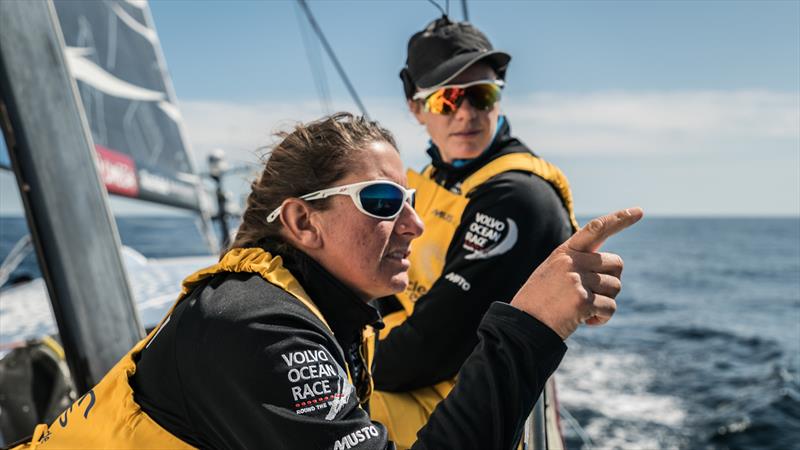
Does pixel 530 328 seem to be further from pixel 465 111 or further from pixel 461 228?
pixel 465 111

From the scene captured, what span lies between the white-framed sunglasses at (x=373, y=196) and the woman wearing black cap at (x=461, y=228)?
0.59 m

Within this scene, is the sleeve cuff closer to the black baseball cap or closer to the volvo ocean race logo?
the volvo ocean race logo

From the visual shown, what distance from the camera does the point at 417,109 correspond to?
282 cm

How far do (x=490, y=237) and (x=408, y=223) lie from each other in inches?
21.3

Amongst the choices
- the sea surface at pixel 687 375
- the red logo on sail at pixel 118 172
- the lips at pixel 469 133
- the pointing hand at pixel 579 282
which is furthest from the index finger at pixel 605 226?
the red logo on sail at pixel 118 172

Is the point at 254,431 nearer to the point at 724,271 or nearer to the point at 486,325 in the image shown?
the point at 486,325

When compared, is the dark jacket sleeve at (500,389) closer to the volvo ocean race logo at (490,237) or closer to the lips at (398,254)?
the lips at (398,254)

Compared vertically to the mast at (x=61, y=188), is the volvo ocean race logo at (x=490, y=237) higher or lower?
lower

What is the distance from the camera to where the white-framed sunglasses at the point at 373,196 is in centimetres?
146

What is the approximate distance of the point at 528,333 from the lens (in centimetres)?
115

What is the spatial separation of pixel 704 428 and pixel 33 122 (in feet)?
32.7

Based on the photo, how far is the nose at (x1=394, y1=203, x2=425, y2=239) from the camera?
153 centimetres

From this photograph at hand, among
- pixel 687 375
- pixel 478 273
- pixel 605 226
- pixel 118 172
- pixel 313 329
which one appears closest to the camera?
pixel 605 226

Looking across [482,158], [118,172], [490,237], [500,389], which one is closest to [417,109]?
[482,158]
